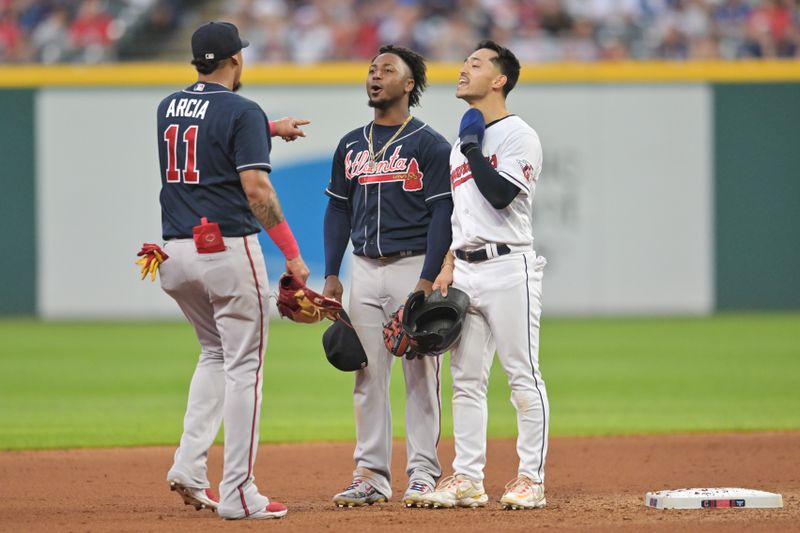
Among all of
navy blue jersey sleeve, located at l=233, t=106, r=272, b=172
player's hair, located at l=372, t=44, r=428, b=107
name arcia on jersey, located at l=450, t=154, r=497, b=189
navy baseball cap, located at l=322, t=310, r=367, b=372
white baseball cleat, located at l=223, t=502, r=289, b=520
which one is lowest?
white baseball cleat, located at l=223, t=502, r=289, b=520

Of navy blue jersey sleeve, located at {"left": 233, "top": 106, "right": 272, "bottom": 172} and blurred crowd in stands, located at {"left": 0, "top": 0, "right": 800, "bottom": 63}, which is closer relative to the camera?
navy blue jersey sleeve, located at {"left": 233, "top": 106, "right": 272, "bottom": 172}

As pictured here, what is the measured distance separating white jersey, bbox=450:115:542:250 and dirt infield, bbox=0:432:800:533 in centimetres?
117

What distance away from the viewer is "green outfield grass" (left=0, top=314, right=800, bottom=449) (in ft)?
28.1

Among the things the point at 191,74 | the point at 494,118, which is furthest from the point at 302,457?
the point at 191,74

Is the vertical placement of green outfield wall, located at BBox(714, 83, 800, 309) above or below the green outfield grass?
above

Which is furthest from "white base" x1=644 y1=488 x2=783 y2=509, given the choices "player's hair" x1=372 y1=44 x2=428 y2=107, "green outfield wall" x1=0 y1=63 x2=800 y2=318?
"green outfield wall" x1=0 y1=63 x2=800 y2=318

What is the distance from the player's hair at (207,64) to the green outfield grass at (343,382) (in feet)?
10.8

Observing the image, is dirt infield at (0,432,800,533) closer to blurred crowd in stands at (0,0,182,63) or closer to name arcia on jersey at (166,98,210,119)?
name arcia on jersey at (166,98,210,119)

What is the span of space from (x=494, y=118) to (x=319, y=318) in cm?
117

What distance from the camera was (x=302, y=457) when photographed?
7.33m

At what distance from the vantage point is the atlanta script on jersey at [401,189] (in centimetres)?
568

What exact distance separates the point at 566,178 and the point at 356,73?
3034mm

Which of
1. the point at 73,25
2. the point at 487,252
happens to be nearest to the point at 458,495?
the point at 487,252

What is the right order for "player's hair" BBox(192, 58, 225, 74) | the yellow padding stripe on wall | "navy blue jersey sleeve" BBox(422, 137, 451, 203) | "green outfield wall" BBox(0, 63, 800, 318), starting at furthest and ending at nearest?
1. the yellow padding stripe on wall
2. "green outfield wall" BBox(0, 63, 800, 318)
3. "navy blue jersey sleeve" BBox(422, 137, 451, 203)
4. "player's hair" BBox(192, 58, 225, 74)
